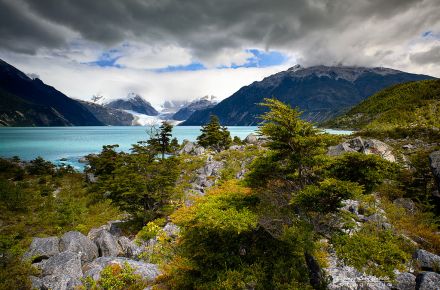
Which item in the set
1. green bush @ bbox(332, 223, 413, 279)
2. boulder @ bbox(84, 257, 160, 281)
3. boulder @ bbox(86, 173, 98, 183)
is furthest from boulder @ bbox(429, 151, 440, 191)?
boulder @ bbox(86, 173, 98, 183)

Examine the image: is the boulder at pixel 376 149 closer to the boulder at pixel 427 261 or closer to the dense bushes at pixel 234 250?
the boulder at pixel 427 261

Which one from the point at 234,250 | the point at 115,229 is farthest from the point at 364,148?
the point at 115,229

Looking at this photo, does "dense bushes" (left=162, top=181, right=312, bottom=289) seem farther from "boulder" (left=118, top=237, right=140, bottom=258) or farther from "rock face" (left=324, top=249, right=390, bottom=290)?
"boulder" (left=118, top=237, right=140, bottom=258)

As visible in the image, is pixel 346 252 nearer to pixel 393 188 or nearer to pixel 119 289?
pixel 119 289

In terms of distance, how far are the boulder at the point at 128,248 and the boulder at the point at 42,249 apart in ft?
13.0

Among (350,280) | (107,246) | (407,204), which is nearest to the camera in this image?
(350,280)

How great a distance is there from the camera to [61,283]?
12.7m

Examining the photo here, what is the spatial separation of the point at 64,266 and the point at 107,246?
407 centimetres

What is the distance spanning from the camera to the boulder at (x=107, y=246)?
1809 centimetres

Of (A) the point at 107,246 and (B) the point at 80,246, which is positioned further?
(A) the point at 107,246

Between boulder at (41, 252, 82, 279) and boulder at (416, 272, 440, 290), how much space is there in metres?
14.8

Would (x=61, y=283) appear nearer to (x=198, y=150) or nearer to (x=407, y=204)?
(x=407, y=204)

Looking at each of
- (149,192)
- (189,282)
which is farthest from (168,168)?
(189,282)

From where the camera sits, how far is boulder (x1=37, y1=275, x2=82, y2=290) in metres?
12.5
